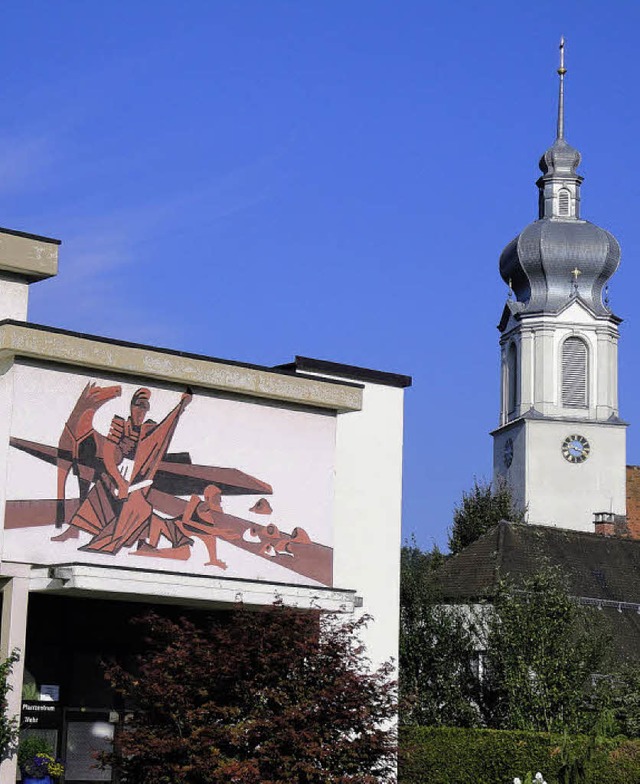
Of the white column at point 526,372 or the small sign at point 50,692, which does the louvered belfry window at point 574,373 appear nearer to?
the white column at point 526,372

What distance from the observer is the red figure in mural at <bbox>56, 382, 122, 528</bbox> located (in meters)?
26.1

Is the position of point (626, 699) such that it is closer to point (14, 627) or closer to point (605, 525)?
point (14, 627)

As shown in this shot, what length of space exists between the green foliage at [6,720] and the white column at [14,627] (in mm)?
101

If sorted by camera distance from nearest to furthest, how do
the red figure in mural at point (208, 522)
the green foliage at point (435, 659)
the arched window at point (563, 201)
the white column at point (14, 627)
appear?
the white column at point (14, 627) → the red figure in mural at point (208, 522) → the green foliage at point (435, 659) → the arched window at point (563, 201)

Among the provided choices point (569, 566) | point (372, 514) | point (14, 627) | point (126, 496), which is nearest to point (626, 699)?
point (372, 514)

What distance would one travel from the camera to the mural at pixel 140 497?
26.0 m

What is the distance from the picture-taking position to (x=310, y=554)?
29188 millimetres

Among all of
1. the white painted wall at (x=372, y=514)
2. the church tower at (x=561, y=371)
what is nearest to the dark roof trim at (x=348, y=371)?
the white painted wall at (x=372, y=514)

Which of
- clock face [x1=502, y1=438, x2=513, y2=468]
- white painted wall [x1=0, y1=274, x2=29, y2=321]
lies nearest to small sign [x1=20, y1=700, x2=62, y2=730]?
white painted wall [x1=0, y1=274, x2=29, y2=321]

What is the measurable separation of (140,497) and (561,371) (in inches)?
2639

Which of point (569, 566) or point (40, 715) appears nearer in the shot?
point (40, 715)

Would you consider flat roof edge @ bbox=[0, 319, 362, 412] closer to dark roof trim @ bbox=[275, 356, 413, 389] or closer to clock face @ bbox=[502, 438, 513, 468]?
dark roof trim @ bbox=[275, 356, 413, 389]

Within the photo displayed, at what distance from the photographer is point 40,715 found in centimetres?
2688

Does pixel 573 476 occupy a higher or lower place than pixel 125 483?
higher
